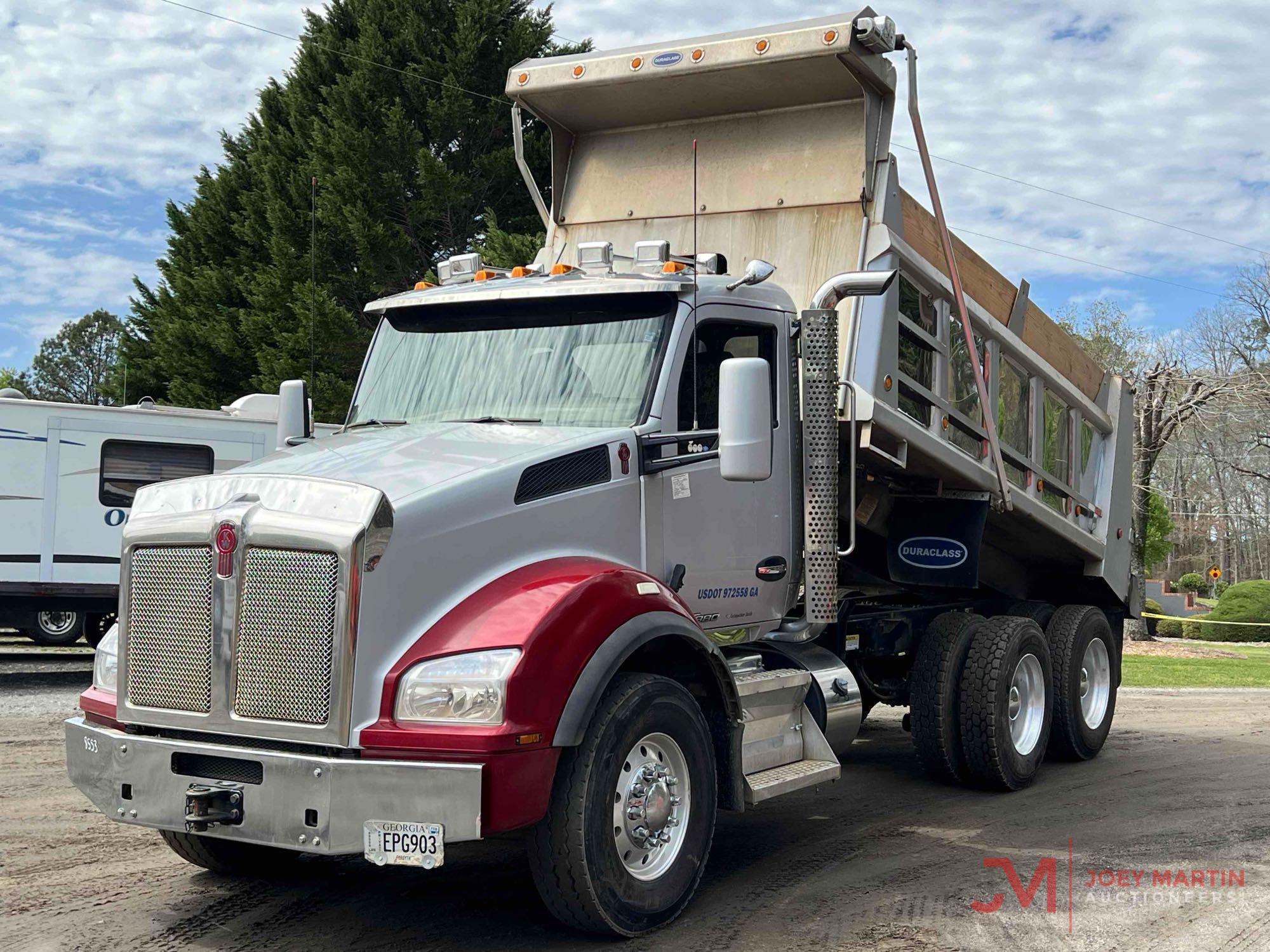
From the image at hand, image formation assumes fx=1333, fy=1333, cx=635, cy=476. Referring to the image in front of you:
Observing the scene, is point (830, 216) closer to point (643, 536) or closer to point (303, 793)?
point (643, 536)

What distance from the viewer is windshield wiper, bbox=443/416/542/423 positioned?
616 cm

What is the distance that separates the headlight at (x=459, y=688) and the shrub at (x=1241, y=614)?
33.0 m

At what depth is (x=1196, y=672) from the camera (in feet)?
66.5

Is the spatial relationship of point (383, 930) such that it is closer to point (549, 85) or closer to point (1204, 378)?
point (549, 85)

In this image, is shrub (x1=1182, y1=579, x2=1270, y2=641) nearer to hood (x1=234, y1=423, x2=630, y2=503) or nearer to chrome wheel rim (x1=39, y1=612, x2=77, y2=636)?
chrome wheel rim (x1=39, y1=612, x2=77, y2=636)

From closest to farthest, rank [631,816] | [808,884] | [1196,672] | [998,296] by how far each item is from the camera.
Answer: [631,816] < [808,884] < [998,296] < [1196,672]

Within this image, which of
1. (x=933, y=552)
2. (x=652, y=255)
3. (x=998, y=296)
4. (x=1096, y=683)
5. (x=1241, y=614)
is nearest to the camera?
(x=652, y=255)

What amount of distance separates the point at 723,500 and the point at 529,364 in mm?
1143

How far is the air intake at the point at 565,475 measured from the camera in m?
5.52

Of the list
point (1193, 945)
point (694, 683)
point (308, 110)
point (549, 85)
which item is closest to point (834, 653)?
point (694, 683)

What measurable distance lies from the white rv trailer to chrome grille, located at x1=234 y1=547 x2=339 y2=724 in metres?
9.38

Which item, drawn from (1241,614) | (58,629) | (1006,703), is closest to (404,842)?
(1006,703)

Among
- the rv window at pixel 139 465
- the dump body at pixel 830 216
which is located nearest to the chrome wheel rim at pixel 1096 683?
the dump body at pixel 830 216

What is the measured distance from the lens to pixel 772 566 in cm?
688
